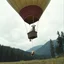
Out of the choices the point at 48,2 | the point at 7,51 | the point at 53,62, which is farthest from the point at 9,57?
the point at 48,2

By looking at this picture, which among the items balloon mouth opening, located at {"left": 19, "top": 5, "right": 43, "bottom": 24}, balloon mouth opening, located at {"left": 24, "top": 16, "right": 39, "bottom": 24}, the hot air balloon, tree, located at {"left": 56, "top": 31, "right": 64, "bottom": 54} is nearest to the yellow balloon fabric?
the hot air balloon

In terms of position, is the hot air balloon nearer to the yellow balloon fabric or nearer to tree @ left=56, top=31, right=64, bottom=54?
the yellow balloon fabric

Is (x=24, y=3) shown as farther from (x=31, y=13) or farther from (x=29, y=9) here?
(x=31, y=13)

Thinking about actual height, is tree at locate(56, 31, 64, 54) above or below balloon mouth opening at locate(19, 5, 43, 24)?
above

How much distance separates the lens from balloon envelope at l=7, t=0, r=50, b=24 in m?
18.8

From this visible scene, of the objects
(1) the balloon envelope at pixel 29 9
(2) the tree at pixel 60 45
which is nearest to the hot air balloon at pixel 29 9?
(1) the balloon envelope at pixel 29 9

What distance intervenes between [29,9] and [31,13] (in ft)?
1.12

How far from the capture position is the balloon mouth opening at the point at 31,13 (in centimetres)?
1884

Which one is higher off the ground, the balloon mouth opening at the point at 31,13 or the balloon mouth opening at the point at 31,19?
the balloon mouth opening at the point at 31,13

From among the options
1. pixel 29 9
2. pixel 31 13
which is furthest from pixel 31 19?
pixel 29 9

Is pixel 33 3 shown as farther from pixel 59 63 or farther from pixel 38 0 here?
pixel 59 63

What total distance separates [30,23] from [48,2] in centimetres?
259

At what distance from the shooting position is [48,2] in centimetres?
2028

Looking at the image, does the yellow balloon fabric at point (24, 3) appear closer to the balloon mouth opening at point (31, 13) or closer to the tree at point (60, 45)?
the balloon mouth opening at point (31, 13)
